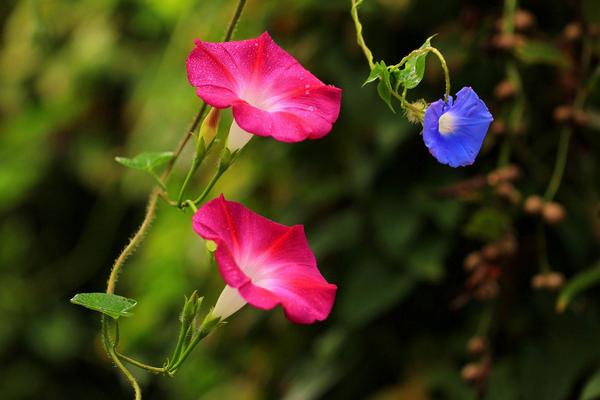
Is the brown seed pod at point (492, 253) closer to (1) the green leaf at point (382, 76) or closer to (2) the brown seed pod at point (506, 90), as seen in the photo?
(2) the brown seed pod at point (506, 90)

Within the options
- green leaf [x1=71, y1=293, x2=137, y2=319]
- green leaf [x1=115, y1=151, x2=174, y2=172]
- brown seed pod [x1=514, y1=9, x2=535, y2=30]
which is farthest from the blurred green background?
green leaf [x1=71, y1=293, x2=137, y2=319]

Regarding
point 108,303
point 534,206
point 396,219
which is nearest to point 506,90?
point 534,206

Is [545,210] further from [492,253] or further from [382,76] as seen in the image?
[382,76]

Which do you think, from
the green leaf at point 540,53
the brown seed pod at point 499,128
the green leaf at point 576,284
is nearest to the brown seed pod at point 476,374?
the green leaf at point 576,284

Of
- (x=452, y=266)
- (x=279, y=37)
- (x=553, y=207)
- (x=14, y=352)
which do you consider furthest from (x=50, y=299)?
(x=553, y=207)

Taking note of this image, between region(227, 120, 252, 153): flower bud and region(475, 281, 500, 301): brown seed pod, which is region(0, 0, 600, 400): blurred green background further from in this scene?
region(227, 120, 252, 153): flower bud

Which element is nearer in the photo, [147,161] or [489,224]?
[147,161]
